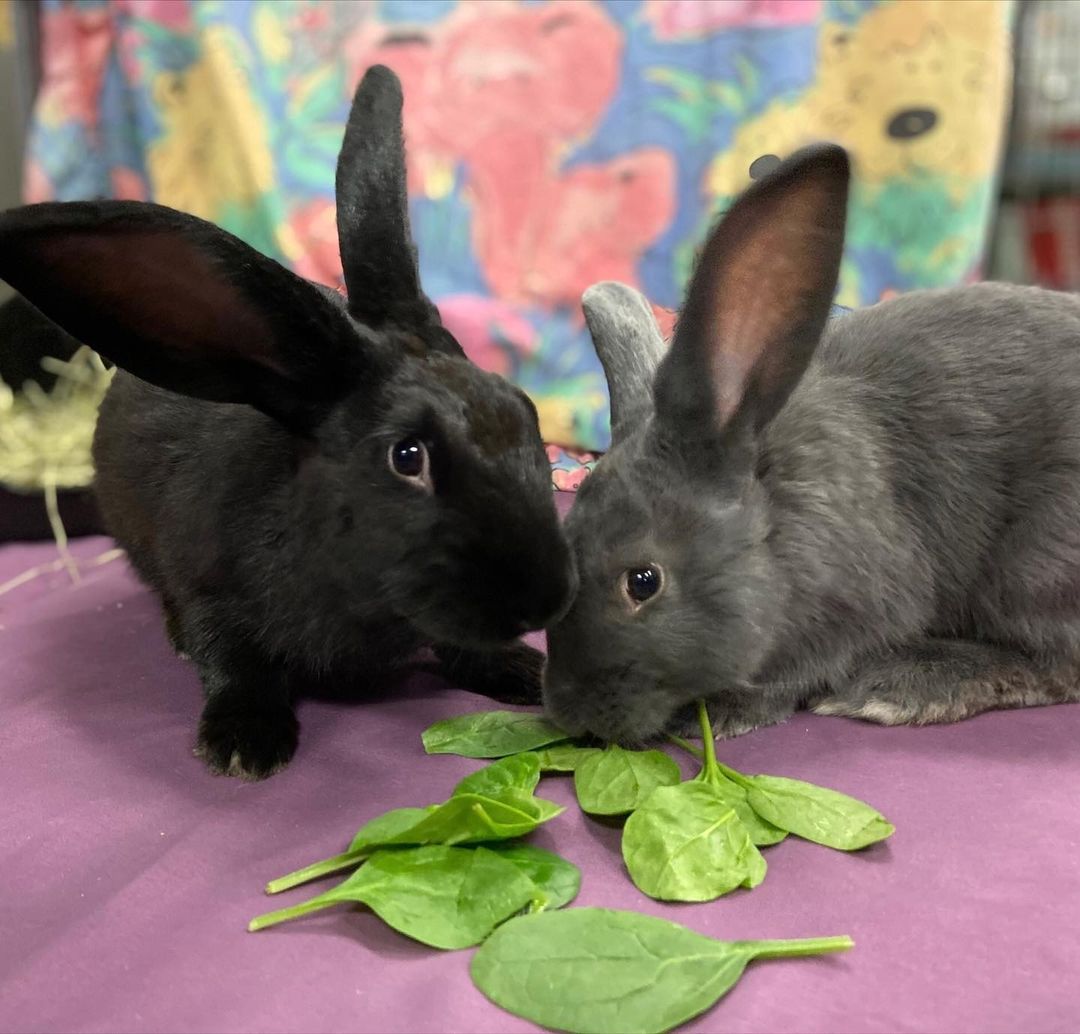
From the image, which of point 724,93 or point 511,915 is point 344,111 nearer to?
point 724,93

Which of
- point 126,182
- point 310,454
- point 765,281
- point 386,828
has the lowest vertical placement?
point 386,828

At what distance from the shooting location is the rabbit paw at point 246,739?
40.7 inches

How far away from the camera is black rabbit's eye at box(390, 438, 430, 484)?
37.4 inches

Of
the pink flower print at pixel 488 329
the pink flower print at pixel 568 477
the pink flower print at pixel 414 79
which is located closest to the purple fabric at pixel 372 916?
the pink flower print at pixel 568 477

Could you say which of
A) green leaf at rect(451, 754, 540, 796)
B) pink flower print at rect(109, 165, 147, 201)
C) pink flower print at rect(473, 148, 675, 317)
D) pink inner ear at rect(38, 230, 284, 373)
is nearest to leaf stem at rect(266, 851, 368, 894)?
green leaf at rect(451, 754, 540, 796)

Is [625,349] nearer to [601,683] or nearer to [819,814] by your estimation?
[601,683]

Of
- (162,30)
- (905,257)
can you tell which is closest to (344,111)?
(162,30)

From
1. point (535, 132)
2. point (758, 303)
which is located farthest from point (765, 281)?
point (535, 132)

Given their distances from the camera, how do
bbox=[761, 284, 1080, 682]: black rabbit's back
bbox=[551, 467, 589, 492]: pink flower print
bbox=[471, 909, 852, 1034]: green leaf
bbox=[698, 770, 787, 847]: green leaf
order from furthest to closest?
bbox=[551, 467, 589, 492]: pink flower print → bbox=[761, 284, 1080, 682]: black rabbit's back → bbox=[698, 770, 787, 847]: green leaf → bbox=[471, 909, 852, 1034]: green leaf

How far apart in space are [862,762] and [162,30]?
187 centimetres

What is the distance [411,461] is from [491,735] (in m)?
0.30

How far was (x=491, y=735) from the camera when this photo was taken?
3.50 feet

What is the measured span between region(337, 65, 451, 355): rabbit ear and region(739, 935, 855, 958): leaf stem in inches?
24.6

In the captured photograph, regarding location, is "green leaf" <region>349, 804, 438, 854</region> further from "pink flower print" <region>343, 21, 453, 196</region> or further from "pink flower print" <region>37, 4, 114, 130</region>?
"pink flower print" <region>37, 4, 114, 130</region>
